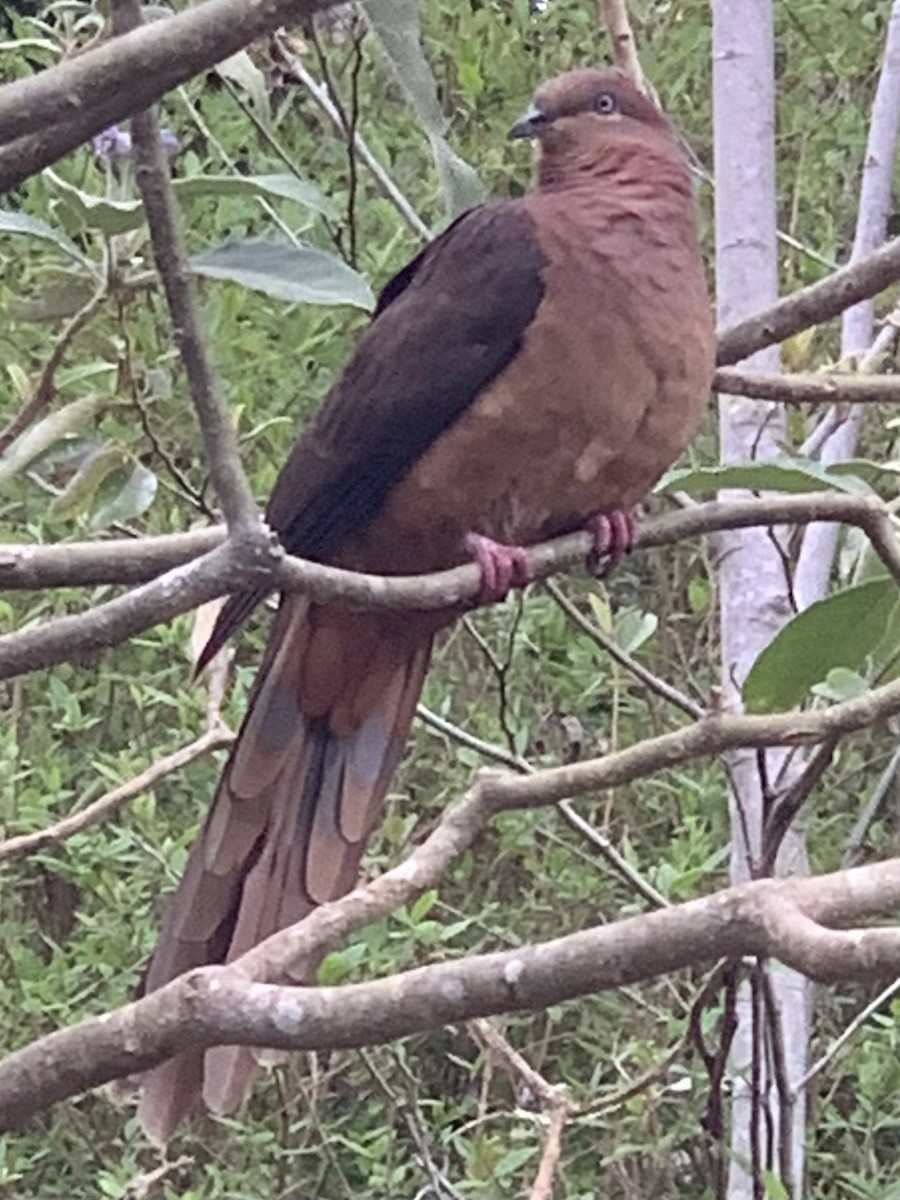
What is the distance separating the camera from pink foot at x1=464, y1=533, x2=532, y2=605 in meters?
1.55

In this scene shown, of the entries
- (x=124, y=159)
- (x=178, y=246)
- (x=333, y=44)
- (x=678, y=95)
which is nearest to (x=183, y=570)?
(x=178, y=246)

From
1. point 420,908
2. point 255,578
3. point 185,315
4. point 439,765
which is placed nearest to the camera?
point 185,315

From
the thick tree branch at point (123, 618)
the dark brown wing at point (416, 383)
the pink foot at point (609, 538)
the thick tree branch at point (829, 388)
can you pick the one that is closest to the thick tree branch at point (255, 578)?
Result: the thick tree branch at point (123, 618)

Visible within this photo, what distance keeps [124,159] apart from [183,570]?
521mm

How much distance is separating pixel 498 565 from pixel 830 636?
346 millimetres

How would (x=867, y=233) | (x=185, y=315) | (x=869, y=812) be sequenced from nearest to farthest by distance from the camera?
(x=185, y=315), (x=867, y=233), (x=869, y=812)

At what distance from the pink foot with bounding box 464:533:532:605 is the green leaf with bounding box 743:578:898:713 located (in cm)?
23

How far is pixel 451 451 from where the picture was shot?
1.79 m

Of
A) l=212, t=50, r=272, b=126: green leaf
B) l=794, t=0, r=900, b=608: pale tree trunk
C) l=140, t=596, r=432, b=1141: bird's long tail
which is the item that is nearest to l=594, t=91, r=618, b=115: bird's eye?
l=794, t=0, r=900, b=608: pale tree trunk

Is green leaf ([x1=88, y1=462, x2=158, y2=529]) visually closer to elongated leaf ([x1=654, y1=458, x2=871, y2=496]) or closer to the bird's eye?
elongated leaf ([x1=654, y1=458, x2=871, y2=496])

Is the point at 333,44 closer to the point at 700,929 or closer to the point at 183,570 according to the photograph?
the point at 183,570

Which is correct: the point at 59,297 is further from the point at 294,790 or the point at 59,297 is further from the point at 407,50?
the point at 294,790

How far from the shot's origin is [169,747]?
2.84 metres

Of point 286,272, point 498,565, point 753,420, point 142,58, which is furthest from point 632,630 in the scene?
point 142,58
